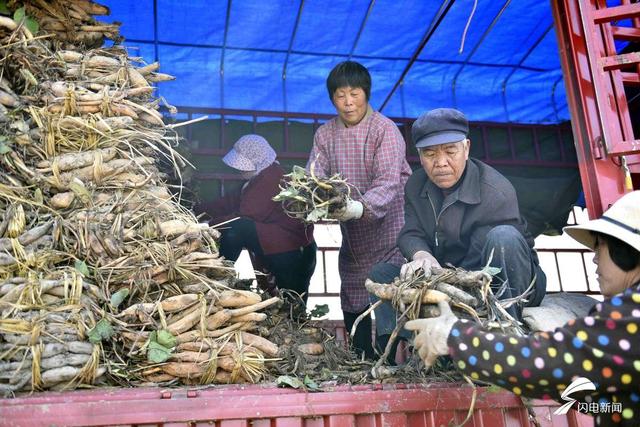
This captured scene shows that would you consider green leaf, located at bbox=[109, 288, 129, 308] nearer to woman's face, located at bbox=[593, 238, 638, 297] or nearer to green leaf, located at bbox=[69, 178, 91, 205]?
green leaf, located at bbox=[69, 178, 91, 205]

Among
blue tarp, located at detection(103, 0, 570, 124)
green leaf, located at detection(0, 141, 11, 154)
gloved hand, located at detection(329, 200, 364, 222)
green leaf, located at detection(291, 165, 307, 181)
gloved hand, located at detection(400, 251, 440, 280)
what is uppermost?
blue tarp, located at detection(103, 0, 570, 124)

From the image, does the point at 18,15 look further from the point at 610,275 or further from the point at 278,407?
the point at 610,275

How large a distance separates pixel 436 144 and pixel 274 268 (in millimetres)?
1582

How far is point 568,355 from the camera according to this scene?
1760 mm

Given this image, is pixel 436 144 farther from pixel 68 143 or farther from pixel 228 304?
pixel 68 143

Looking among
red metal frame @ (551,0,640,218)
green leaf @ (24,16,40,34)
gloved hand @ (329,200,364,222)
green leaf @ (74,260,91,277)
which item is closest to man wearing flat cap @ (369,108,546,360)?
gloved hand @ (329,200,364,222)

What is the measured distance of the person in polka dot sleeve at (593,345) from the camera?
171 cm

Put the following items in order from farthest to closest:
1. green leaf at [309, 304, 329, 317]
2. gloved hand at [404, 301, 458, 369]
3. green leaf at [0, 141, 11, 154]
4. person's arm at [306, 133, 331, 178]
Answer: person's arm at [306, 133, 331, 178]
green leaf at [309, 304, 329, 317]
green leaf at [0, 141, 11, 154]
gloved hand at [404, 301, 458, 369]

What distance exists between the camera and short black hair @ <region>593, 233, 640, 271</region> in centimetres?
188

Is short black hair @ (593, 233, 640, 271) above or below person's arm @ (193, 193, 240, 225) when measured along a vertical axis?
below

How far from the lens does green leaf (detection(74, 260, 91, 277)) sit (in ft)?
8.86

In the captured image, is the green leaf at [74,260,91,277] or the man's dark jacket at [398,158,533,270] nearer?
the green leaf at [74,260,91,277]

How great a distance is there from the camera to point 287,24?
14.9ft

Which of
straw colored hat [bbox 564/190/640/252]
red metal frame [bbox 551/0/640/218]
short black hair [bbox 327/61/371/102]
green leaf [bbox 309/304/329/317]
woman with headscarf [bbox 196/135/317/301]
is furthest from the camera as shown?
woman with headscarf [bbox 196/135/317/301]
